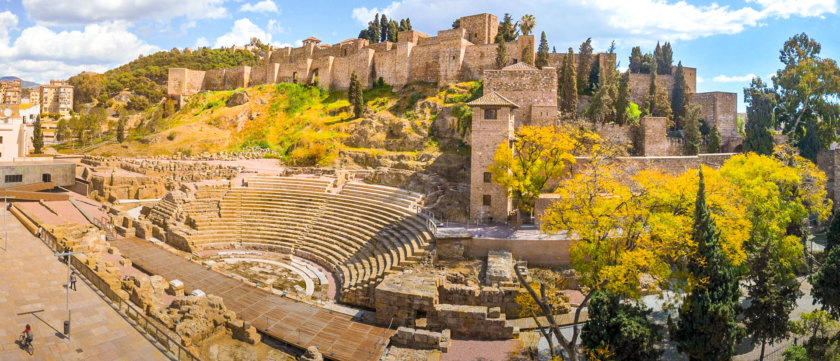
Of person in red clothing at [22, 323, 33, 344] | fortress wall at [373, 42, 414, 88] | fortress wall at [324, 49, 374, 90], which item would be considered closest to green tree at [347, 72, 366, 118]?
fortress wall at [324, 49, 374, 90]

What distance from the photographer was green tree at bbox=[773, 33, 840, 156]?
108ft

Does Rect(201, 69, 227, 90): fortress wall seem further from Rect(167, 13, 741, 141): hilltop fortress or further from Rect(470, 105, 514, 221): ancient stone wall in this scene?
Rect(470, 105, 514, 221): ancient stone wall

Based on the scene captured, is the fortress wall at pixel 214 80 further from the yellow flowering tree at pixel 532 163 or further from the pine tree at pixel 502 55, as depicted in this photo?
the yellow flowering tree at pixel 532 163

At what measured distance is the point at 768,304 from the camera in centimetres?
1628

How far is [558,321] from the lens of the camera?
59.9 ft

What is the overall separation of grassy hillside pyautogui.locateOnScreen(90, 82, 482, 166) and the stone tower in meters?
9.37

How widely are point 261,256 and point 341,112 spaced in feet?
77.7

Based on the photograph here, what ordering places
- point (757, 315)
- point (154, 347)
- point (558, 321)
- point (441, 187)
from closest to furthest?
point (154, 347) → point (757, 315) → point (558, 321) → point (441, 187)

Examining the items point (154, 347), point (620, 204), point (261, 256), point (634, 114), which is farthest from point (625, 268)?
point (634, 114)

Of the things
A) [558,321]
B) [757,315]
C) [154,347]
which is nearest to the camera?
[154,347]

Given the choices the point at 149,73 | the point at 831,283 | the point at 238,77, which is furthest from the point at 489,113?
the point at 149,73

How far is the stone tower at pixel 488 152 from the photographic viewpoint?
88.4ft

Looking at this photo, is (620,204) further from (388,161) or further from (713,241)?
(388,161)

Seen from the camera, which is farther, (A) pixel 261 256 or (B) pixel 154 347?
(A) pixel 261 256
